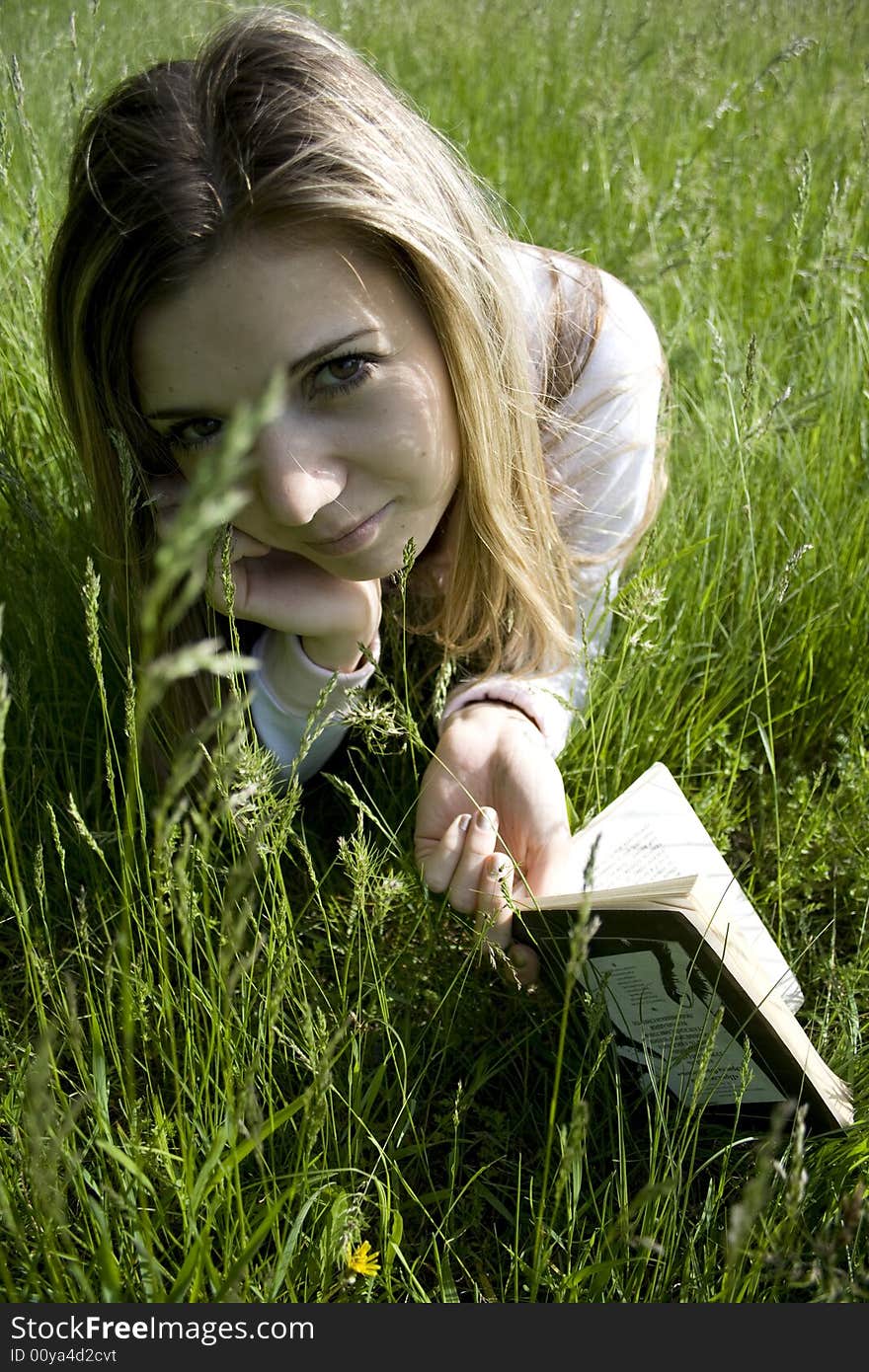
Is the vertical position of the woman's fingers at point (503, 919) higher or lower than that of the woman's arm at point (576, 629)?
lower

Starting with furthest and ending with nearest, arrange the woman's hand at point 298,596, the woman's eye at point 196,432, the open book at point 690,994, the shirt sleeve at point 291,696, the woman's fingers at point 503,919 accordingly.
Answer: the shirt sleeve at point 291,696
the woman's hand at point 298,596
the woman's eye at point 196,432
the woman's fingers at point 503,919
the open book at point 690,994

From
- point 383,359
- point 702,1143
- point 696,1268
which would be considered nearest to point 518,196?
point 383,359

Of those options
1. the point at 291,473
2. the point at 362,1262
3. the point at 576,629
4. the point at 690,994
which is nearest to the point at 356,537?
the point at 291,473

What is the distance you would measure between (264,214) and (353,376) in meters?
0.23

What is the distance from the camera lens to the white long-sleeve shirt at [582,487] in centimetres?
197

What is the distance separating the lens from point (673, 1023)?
53.6 inches

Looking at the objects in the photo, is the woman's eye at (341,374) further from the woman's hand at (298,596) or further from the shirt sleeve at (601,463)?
the shirt sleeve at (601,463)

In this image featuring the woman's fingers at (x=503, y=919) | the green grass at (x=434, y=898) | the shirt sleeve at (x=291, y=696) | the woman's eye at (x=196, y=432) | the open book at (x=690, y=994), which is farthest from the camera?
the shirt sleeve at (x=291, y=696)

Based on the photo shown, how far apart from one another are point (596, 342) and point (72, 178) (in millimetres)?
895

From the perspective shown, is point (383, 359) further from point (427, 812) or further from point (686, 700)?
point (686, 700)

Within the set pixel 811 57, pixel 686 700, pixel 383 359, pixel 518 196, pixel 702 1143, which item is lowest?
pixel 702 1143

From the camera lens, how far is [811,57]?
3.67 meters

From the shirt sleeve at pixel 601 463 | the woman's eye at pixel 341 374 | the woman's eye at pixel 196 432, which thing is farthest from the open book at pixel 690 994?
the woman's eye at pixel 196 432

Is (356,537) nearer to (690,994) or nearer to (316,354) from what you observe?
(316,354)
